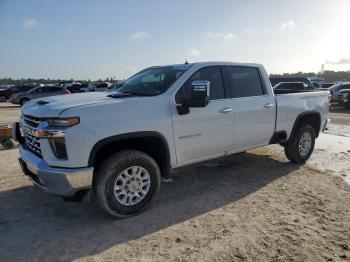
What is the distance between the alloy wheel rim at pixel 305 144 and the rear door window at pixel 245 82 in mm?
1556

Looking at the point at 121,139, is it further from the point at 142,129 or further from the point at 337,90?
the point at 337,90

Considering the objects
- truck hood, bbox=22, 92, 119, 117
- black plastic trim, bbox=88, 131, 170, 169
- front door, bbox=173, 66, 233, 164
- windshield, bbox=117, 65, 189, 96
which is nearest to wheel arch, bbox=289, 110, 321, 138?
front door, bbox=173, 66, 233, 164

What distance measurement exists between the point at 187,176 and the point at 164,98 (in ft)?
6.89

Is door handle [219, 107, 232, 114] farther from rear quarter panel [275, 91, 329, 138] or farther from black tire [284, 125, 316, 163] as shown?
black tire [284, 125, 316, 163]

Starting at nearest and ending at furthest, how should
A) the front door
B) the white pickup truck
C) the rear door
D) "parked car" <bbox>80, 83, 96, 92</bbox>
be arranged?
1. the white pickup truck
2. the front door
3. the rear door
4. "parked car" <bbox>80, 83, 96, 92</bbox>

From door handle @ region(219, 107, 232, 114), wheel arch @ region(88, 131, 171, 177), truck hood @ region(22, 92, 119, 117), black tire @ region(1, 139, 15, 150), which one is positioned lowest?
black tire @ region(1, 139, 15, 150)

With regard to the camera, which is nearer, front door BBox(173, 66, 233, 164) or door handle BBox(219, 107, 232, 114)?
front door BBox(173, 66, 233, 164)

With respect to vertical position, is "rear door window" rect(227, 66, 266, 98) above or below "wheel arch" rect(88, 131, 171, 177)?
above

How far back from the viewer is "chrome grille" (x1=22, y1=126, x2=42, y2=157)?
3.88 m

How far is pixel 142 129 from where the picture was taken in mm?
3996

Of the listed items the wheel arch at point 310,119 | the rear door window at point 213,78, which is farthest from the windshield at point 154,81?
the wheel arch at point 310,119

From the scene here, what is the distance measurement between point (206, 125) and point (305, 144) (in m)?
2.99

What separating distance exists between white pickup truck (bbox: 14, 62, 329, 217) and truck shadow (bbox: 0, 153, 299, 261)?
283 mm

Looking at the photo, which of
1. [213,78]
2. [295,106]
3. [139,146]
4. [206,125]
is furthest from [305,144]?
[139,146]
